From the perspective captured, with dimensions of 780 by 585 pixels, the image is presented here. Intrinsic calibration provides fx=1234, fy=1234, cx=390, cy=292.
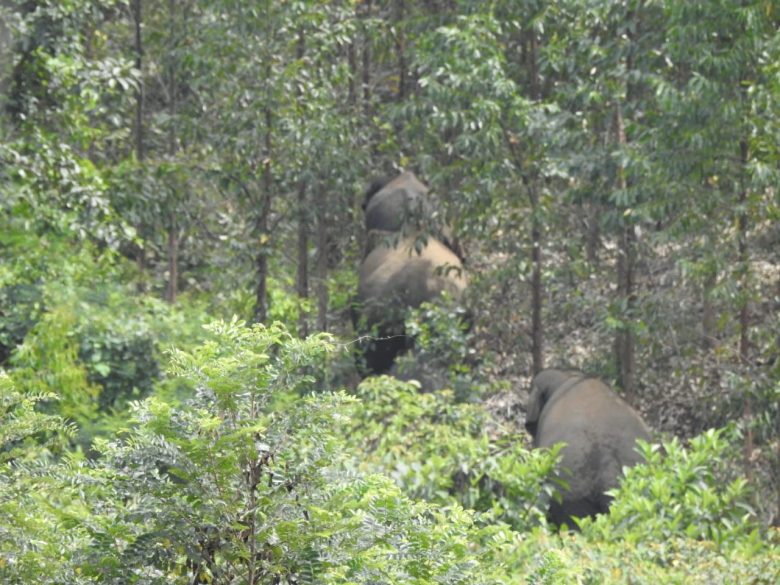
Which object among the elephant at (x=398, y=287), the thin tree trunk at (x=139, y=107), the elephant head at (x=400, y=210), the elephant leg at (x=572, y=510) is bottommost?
the elephant leg at (x=572, y=510)

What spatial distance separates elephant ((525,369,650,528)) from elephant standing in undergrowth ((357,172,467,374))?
3036mm

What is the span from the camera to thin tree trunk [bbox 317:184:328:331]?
51.0 feet

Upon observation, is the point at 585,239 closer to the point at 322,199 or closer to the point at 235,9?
the point at 322,199

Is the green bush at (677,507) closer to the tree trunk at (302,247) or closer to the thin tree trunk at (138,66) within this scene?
the tree trunk at (302,247)

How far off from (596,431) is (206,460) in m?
7.77

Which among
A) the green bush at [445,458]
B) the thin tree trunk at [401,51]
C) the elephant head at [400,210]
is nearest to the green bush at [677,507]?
the green bush at [445,458]

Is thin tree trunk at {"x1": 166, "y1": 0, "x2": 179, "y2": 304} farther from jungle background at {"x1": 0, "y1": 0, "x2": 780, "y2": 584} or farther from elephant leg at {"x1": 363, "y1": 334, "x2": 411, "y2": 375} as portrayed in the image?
elephant leg at {"x1": 363, "y1": 334, "x2": 411, "y2": 375}

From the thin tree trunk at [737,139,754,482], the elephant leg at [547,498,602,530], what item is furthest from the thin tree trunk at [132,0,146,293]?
the thin tree trunk at [737,139,754,482]

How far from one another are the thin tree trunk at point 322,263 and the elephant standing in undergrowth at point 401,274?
1.66 feet

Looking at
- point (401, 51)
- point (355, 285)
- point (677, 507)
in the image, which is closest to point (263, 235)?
point (355, 285)

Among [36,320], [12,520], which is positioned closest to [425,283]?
[36,320]

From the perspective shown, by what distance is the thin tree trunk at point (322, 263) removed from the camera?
1553cm

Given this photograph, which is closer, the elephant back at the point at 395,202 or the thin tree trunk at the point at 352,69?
the elephant back at the point at 395,202

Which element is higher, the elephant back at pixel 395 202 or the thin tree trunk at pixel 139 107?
the thin tree trunk at pixel 139 107
